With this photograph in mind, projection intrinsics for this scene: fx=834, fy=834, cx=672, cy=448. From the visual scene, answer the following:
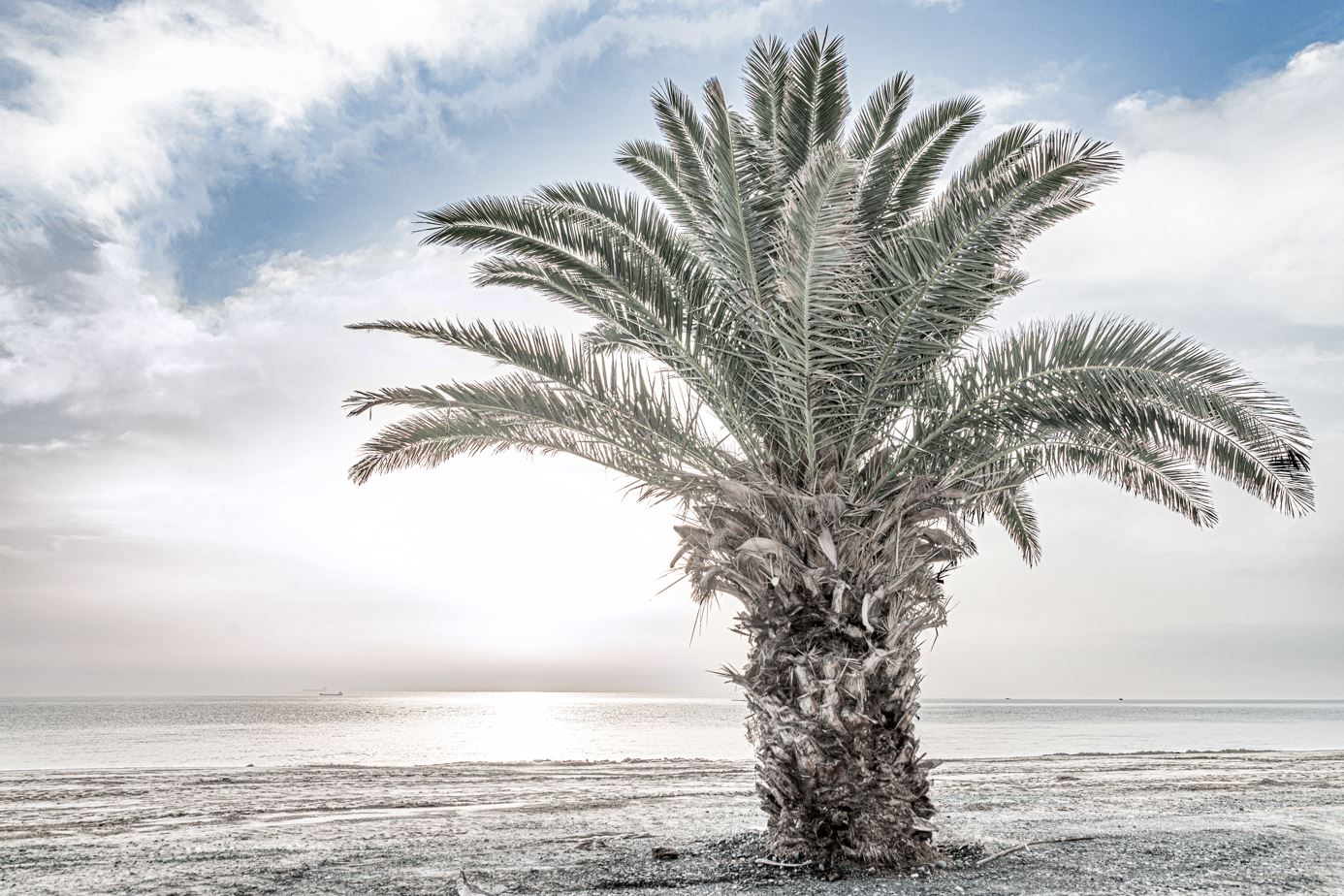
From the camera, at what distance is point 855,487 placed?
25.7 ft

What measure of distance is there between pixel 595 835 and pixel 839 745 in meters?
3.88

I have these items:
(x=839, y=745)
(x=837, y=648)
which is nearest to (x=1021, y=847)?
(x=839, y=745)

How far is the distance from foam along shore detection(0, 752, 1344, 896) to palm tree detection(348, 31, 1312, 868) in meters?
1.33

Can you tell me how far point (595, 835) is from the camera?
377 inches

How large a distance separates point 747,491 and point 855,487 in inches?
40.9

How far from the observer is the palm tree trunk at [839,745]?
706cm

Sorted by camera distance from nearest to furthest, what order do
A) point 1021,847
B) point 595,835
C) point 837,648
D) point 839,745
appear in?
point 839,745 → point 837,648 → point 1021,847 → point 595,835

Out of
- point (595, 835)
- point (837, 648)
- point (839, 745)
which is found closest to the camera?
point (839, 745)

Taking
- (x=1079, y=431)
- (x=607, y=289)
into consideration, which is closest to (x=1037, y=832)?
(x=1079, y=431)

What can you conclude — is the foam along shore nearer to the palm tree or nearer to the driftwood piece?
the driftwood piece

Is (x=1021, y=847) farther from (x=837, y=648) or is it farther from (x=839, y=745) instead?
(x=837, y=648)

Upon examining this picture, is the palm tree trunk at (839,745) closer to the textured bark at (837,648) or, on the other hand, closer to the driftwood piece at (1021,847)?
the textured bark at (837,648)

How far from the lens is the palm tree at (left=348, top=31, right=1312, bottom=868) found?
276 inches

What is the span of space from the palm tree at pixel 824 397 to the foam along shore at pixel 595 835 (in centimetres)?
133
